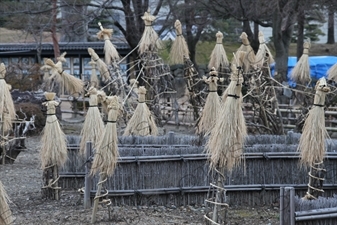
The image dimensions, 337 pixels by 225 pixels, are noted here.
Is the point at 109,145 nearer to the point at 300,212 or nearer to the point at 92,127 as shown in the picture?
the point at 92,127

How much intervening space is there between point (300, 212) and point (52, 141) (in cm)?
392

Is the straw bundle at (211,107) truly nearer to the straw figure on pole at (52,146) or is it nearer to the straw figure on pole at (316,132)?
the straw figure on pole at (316,132)

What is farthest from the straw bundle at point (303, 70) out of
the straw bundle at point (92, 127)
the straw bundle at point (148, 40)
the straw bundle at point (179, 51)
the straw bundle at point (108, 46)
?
the straw bundle at point (92, 127)

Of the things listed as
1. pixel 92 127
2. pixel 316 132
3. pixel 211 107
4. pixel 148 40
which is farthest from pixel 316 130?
pixel 148 40

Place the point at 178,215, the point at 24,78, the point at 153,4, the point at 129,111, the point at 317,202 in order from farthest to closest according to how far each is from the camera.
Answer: the point at 153,4
the point at 24,78
the point at 129,111
the point at 178,215
the point at 317,202

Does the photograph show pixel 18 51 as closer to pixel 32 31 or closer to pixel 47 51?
pixel 47 51

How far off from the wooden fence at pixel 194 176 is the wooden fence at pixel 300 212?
2.48 m

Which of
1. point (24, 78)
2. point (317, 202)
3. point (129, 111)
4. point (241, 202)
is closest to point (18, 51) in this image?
point (24, 78)

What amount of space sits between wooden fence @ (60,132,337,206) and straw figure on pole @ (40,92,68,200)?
1.62 feet

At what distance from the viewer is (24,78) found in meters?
23.5

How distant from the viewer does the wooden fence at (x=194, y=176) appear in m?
8.92

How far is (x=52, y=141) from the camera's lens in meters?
9.11

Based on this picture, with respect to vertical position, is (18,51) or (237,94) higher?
(18,51)

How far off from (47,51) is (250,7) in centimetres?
1295
